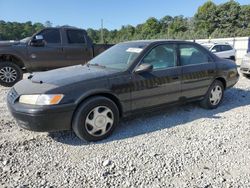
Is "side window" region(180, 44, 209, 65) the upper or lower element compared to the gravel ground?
upper

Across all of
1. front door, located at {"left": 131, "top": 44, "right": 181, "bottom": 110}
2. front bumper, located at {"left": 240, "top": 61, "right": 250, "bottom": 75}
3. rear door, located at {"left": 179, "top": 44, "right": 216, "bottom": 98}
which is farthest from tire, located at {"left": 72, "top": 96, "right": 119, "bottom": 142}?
front bumper, located at {"left": 240, "top": 61, "right": 250, "bottom": 75}

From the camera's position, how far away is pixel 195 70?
5051 mm

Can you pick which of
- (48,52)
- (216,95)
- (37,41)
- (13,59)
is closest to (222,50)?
(216,95)

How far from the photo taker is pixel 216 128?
436 centimetres

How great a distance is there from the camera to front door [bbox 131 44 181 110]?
13.8 feet

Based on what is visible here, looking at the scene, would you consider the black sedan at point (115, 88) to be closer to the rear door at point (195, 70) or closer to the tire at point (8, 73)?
the rear door at point (195, 70)

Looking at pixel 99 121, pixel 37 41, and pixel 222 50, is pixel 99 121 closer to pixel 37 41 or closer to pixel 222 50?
pixel 37 41

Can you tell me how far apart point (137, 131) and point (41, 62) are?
5.00 meters

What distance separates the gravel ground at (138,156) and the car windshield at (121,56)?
3.55ft

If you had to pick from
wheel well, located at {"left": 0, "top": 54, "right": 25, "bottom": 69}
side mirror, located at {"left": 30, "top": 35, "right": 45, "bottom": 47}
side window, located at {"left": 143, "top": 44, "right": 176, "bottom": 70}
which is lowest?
wheel well, located at {"left": 0, "top": 54, "right": 25, "bottom": 69}

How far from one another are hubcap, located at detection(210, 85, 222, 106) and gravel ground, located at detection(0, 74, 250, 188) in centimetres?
77

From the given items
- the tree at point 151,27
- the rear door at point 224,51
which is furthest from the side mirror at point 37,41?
the tree at point 151,27

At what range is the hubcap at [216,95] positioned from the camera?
5.49m

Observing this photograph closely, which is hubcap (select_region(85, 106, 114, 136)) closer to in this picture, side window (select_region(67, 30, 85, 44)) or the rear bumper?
the rear bumper
